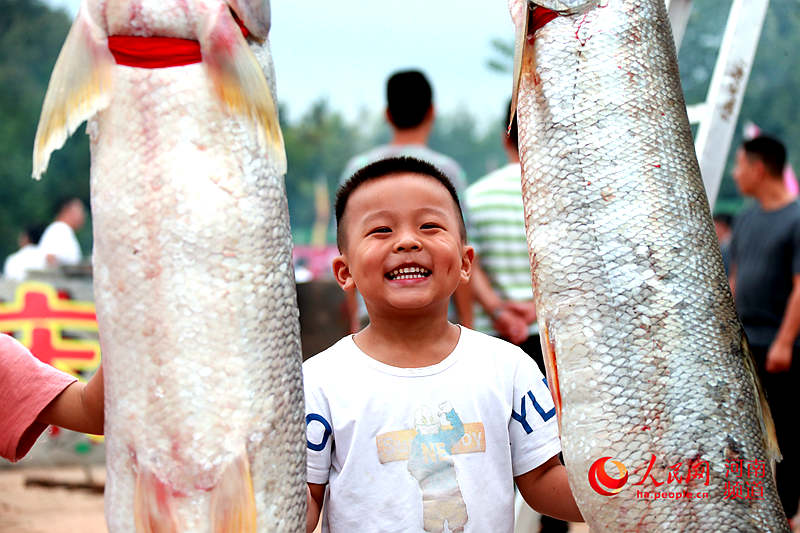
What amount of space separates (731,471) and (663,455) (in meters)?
0.14

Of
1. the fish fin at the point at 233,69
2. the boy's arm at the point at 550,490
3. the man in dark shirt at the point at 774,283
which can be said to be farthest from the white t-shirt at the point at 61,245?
the fish fin at the point at 233,69

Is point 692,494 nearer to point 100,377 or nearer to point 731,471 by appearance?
point 731,471

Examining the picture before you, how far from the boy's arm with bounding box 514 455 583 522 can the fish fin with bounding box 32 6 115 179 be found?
125cm

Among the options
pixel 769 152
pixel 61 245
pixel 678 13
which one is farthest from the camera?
pixel 61 245

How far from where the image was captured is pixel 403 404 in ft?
6.49

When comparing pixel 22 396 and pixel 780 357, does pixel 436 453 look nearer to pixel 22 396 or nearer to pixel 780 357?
pixel 22 396

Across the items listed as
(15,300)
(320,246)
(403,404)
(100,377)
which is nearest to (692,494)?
(403,404)

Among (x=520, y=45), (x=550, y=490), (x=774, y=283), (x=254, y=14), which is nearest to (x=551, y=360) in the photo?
(x=550, y=490)

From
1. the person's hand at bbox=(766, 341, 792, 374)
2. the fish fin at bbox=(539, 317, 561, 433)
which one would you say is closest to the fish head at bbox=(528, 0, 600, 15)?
the fish fin at bbox=(539, 317, 561, 433)

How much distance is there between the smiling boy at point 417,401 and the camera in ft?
6.35

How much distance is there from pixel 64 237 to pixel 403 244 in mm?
7526

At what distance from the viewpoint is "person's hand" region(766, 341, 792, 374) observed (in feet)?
17.1

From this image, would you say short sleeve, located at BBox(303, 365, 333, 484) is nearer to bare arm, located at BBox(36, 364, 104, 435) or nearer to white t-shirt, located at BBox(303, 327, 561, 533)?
white t-shirt, located at BBox(303, 327, 561, 533)

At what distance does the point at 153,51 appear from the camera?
152cm
